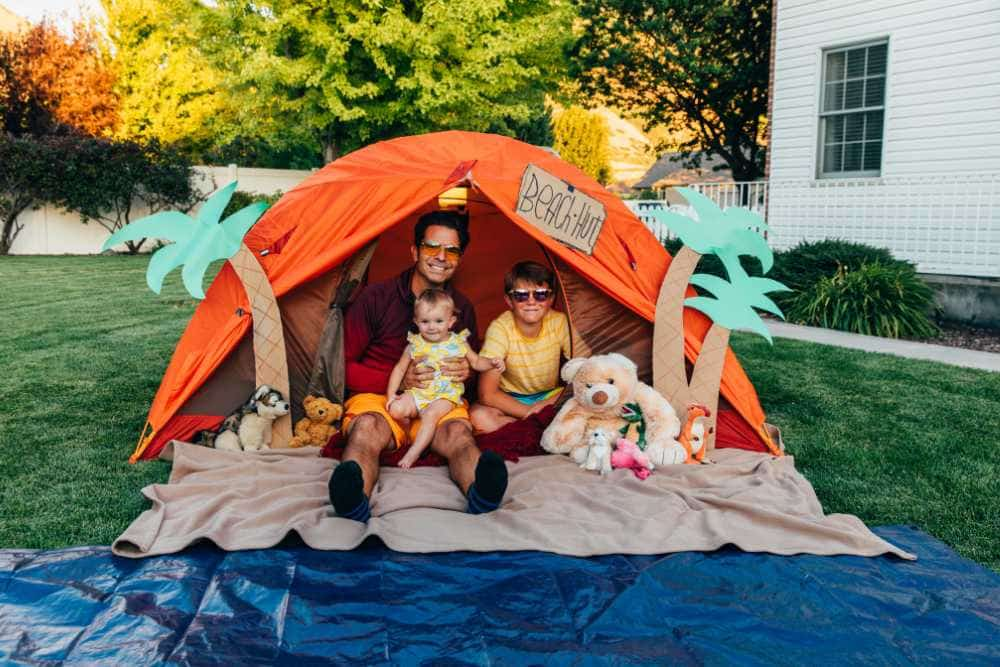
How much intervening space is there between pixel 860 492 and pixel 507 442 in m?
1.57

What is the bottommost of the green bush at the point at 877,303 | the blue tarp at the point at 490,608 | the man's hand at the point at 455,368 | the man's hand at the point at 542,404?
the blue tarp at the point at 490,608

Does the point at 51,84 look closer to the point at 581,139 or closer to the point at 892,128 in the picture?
the point at 892,128

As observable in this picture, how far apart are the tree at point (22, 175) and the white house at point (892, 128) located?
1263 centimetres

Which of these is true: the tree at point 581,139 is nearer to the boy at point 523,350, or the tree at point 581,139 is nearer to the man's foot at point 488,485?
the boy at point 523,350

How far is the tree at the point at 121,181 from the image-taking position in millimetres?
14820

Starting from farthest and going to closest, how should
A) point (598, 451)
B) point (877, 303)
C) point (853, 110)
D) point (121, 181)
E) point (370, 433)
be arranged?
point (121, 181), point (853, 110), point (877, 303), point (598, 451), point (370, 433)

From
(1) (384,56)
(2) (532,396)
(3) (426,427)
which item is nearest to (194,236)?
(3) (426,427)

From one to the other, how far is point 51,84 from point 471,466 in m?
18.8

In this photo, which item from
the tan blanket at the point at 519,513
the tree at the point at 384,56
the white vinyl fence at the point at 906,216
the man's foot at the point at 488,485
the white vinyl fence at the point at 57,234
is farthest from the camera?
the white vinyl fence at the point at 57,234

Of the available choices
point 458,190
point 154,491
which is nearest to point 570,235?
point 458,190

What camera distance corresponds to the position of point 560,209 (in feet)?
12.5

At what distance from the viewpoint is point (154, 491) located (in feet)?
10.2

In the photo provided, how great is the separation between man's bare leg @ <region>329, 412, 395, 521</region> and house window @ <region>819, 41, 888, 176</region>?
7415 mm

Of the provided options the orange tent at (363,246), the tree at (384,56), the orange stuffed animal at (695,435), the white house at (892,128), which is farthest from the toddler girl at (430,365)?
the tree at (384,56)
